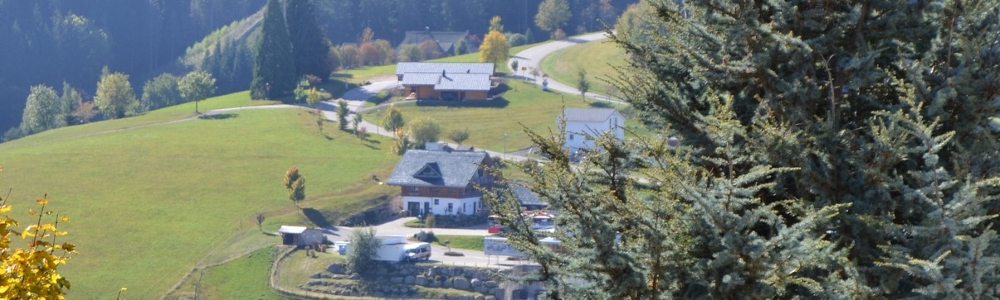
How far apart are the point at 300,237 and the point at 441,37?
62239 mm

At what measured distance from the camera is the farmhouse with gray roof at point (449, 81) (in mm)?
73562

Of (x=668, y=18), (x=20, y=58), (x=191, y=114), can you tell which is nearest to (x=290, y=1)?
(x=191, y=114)

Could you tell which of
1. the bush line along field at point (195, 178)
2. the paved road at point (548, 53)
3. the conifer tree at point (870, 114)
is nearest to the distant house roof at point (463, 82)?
the bush line along field at point (195, 178)

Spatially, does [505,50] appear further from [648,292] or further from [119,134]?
[648,292]

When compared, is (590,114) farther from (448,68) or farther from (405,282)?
(405,282)

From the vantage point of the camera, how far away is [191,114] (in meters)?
73.6

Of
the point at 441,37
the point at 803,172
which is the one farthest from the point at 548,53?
the point at 803,172

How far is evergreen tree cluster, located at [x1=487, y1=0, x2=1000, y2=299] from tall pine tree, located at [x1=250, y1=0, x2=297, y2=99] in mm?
71991

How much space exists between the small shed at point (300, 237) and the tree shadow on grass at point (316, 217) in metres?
3.74

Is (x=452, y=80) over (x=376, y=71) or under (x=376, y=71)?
over

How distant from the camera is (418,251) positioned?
139 ft

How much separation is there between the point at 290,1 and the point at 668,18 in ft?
258

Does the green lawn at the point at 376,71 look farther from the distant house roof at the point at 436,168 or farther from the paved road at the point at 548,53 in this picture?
the distant house roof at the point at 436,168

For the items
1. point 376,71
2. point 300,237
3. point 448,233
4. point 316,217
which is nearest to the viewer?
point 300,237
